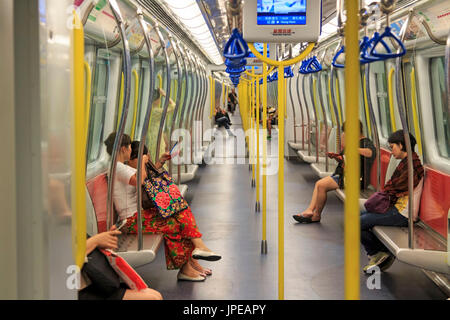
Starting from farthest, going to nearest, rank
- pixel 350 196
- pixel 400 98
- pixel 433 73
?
pixel 433 73 → pixel 400 98 → pixel 350 196

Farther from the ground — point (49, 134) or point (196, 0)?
point (196, 0)

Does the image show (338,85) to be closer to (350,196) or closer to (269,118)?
(350,196)

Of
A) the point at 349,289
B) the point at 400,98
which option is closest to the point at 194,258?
the point at 400,98

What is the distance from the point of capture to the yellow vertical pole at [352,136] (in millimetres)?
1526

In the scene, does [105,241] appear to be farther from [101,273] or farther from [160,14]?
[160,14]

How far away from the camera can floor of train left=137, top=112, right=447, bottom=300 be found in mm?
4605

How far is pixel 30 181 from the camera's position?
6.45 ft

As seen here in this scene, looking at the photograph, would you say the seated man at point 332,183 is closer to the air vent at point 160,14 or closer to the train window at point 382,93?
the train window at point 382,93

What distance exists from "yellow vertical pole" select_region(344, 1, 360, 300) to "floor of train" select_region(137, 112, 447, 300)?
9.64 feet

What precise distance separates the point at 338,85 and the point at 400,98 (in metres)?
5.39

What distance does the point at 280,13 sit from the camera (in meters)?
3.63

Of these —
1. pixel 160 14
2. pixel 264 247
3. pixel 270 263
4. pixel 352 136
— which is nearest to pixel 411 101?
pixel 264 247

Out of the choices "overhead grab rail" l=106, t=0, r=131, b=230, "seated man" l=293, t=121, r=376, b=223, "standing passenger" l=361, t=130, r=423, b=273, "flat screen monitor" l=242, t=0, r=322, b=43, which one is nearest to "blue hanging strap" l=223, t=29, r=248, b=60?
"flat screen monitor" l=242, t=0, r=322, b=43

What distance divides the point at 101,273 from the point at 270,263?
270cm
